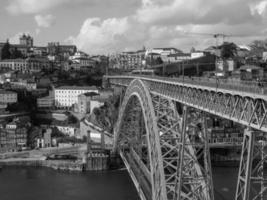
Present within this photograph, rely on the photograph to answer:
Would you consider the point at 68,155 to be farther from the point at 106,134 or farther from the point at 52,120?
the point at 52,120

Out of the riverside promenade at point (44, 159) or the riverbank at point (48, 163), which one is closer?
the riverbank at point (48, 163)

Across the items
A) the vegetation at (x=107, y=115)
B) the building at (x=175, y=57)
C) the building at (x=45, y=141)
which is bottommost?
the building at (x=45, y=141)

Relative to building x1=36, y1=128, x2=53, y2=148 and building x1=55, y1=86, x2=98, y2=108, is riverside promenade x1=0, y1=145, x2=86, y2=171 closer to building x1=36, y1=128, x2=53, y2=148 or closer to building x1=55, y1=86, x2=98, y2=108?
building x1=36, y1=128, x2=53, y2=148

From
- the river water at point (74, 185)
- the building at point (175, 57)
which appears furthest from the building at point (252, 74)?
the building at point (175, 57)

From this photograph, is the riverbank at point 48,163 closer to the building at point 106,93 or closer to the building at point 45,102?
the building at point 106,93

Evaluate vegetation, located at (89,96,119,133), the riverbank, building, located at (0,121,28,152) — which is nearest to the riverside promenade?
the riverbank

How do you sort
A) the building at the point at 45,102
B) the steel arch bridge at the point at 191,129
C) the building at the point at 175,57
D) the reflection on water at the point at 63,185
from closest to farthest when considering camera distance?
the steel arch bridge at the point at 191,129
the reflection on water at the point at 63,185
the building at the point at 45,102
the building at the point at 175,57

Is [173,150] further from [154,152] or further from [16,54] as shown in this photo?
[16,54]
